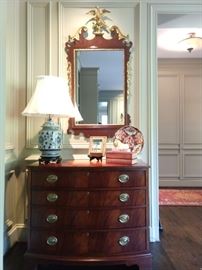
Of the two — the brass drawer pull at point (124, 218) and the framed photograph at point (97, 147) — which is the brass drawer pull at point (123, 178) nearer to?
the brass drawer pull at point (124, 218)

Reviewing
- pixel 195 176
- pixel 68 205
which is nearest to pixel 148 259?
pixel 68 205

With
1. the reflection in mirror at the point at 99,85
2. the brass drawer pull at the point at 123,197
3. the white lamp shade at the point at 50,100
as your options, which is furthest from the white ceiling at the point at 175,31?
the brass drawer pull at the point at 123,197

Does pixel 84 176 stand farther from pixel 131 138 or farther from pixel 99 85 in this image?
pixel 99 85

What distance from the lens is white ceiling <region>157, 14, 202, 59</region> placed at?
3.21 meters

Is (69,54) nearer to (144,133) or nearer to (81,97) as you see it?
(81,97)

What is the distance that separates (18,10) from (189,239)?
2.81 m

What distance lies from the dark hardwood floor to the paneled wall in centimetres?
211

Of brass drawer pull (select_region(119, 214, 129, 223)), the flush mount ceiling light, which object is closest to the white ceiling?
the flush mount ceiling light

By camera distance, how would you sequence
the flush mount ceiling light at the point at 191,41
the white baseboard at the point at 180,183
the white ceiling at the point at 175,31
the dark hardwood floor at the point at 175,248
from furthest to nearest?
the white baseboard at the point at 180,183, the flush mount ceiling light at the point at 191,41, the white ceiling at the point at 175,31, the dark hardwood floor at the point at 175,248

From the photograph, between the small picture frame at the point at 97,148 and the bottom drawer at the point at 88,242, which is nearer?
the bottom drawer at the point at 88,242

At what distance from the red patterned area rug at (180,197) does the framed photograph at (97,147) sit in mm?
2355

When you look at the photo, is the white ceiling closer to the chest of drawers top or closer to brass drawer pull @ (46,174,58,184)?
the chest of drawers top

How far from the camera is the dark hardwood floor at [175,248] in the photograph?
8.14ft

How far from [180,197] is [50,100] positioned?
341 centimetres
